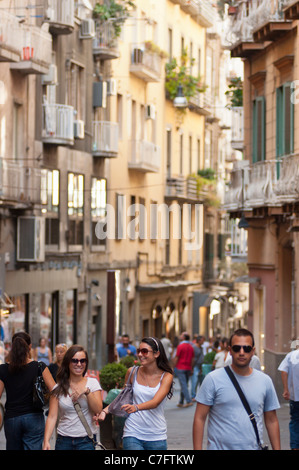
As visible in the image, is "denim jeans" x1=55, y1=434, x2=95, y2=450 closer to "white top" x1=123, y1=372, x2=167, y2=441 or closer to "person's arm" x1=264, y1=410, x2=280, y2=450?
"white top" x1=123, y1=372, x2=167, y2=441

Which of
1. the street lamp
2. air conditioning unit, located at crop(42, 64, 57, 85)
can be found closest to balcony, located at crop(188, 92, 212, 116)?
the street lamp

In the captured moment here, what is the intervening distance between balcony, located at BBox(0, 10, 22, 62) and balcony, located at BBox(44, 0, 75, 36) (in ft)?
14.5

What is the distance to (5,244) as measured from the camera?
30391mm

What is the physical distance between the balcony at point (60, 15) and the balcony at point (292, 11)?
1100 cm

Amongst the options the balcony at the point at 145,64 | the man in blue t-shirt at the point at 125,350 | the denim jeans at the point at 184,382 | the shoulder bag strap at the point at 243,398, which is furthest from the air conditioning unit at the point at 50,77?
the shoulder bag strap at the point at 243,398

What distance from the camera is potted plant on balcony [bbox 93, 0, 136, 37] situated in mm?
37125

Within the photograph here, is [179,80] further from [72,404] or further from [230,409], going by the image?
[230,409]

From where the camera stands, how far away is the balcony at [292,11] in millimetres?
22237

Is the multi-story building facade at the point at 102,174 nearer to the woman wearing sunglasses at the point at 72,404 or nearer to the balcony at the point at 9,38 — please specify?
the balcony at the point at 9,38

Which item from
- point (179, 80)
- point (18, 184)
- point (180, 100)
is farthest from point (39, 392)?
point (179, 80)

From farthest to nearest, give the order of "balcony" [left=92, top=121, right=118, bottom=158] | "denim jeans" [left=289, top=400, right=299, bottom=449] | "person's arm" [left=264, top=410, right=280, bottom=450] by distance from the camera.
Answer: "balcony" [left=92, top=121, right=118, bottom=158] → "denim jeans" [left=289, top=400, right=299, bottom=449] → "person's arm" [left=264, top=410, right=280, bottom=450]

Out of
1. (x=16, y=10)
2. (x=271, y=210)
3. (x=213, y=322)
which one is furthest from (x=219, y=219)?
(x=271, y=210)

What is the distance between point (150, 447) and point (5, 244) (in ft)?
68.0

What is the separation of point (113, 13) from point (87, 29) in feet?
5.40
